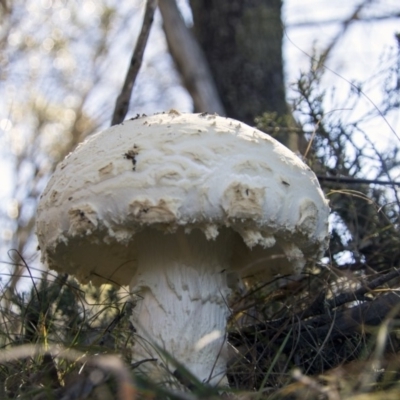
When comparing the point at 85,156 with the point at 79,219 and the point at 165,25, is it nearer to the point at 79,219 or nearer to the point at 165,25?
the point at 79,219

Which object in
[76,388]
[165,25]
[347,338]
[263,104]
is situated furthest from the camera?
[165,25]

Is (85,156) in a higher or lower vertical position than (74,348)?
higher

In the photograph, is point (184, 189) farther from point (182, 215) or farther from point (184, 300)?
point (184, 300)

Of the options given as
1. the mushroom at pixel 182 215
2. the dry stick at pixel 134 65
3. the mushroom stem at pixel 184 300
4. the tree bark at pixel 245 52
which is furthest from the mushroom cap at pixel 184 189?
the tree bark at pixel 245 52

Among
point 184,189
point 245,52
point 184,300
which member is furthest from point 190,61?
point 184,189

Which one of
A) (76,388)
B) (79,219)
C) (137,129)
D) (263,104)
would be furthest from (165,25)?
(76,388)

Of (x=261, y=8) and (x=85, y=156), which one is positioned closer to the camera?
(x=85, y=156)
